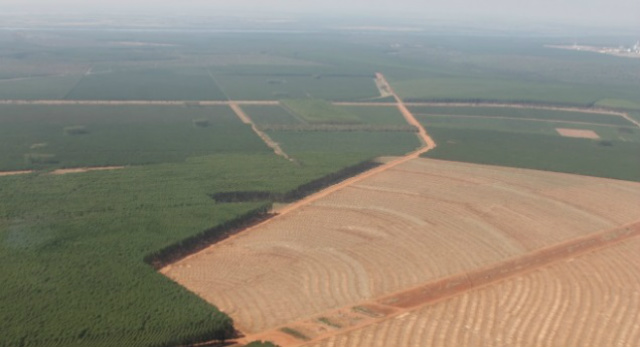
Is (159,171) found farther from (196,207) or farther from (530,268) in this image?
(530,268)

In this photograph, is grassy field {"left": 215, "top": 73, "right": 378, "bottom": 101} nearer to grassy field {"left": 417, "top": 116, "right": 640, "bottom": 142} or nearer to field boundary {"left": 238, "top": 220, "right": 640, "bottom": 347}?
grassy field {"left": 417, "top": 116, "right": 640, "bottom": 142}

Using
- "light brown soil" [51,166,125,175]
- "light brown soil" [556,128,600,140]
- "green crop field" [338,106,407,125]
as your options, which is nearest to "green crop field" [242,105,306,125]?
"green crop field" [338,106,407,125]

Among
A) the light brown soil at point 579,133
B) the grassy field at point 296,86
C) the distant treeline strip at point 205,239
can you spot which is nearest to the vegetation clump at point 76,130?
the grassy field at point 296,86

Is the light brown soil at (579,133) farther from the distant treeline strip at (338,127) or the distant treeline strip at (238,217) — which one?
the distant treeline strip at (238,217)

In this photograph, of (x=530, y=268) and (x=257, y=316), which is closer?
(x=257, y=316)

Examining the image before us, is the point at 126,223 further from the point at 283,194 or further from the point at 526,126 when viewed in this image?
the point at 526,126

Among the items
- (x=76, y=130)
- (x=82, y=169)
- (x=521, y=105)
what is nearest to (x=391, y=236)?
(x=82, y=169)

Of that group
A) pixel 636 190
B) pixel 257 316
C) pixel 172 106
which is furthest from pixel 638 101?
pixel 257 316
